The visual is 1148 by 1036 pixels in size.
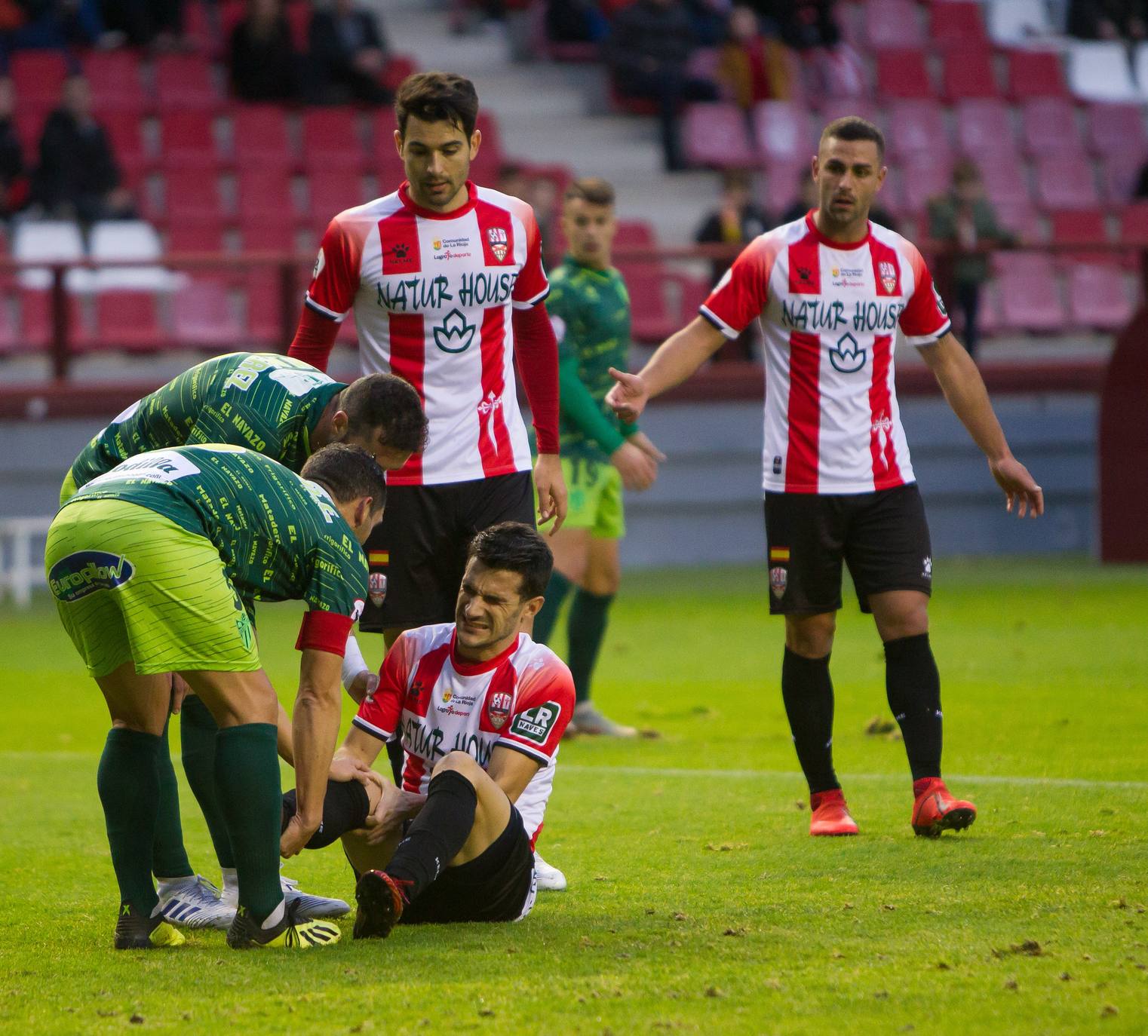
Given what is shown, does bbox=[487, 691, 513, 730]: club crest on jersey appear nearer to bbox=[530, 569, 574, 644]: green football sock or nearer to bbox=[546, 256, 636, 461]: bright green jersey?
bbox=[530, 569, 574, 644]: green football sock

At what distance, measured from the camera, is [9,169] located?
612 inches

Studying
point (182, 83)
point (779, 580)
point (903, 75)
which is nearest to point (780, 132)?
Result: point (903, 75)

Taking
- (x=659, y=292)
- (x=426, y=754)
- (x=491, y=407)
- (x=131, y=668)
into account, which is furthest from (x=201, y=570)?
(x=659, y=292)

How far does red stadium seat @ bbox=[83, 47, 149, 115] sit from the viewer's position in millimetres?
17281

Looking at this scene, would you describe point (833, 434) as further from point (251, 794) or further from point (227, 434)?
point (251, 794)

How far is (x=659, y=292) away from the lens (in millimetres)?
15016

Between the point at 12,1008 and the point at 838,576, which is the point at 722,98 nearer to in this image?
the point at 838,576

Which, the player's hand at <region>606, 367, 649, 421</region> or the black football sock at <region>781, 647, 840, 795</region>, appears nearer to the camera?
the player's hand at <region>606, 367, 649, 421</region>

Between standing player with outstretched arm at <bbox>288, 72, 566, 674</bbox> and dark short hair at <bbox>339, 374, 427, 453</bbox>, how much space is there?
0.76m

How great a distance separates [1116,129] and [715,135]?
4735 millimetres

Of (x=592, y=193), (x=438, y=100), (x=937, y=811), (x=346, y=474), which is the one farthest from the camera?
(x=592, y=193)

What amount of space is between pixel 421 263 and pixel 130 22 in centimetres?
1345

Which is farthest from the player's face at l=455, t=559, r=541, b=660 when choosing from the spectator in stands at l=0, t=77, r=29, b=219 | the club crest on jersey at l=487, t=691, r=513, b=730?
the spectator in stands at l=0, t=77, r=29, b=219

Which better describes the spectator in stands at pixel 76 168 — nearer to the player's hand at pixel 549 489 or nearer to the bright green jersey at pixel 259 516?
→ the player's hand at pixel 549 489
